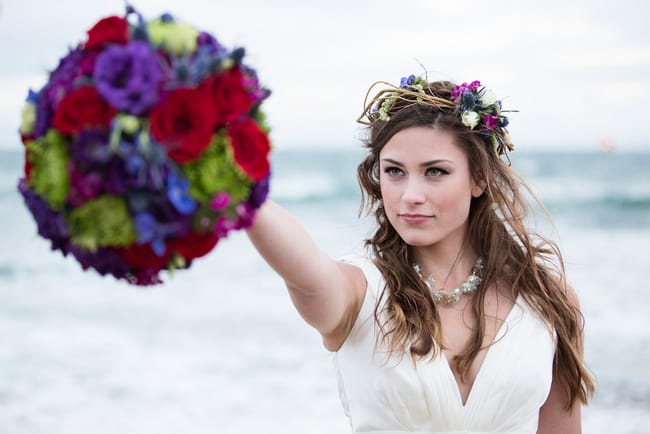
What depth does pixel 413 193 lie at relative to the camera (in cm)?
307

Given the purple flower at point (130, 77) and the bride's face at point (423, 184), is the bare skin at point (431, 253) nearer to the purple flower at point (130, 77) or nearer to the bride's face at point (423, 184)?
the bride's face at point (423, 184)

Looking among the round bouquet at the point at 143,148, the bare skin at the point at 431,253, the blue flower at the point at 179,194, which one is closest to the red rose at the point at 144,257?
the round bouquet at the point at 143,148

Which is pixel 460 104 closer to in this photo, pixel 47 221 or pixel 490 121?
pixel 490 121

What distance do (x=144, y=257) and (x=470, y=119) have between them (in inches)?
78.0

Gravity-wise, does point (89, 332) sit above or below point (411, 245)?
below

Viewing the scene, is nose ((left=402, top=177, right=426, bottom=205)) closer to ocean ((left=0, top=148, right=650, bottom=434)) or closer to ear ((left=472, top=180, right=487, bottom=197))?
ear ((left=472, top=180, right=487, bottom=197))

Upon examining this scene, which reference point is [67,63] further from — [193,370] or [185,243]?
[193,370]

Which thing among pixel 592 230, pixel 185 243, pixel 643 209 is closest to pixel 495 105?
pixel 185 243

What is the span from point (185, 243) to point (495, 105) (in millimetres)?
2176

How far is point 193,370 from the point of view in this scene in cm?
938

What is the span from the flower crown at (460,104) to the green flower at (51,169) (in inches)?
72.8

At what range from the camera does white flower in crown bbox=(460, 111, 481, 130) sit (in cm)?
331

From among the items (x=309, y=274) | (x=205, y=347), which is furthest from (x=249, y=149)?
(x=205, y=347)

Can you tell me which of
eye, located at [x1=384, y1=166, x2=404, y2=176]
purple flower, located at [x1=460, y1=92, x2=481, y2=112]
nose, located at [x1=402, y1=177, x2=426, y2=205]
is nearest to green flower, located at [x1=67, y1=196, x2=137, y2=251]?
nose, located at [x1=402, y1=177, x2=426, y2=205]
